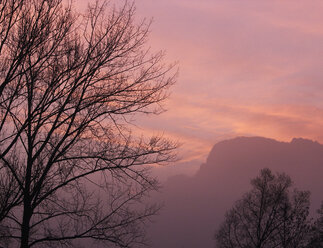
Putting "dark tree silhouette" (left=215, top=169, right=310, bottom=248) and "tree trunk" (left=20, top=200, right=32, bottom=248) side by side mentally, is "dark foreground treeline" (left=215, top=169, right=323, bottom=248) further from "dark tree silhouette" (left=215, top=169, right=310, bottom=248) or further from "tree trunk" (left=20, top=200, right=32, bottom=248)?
"tree trunk" (left=20, top=200, right=32, bottom=248)

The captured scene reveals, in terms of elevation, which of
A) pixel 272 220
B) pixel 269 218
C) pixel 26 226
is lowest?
pixel 26 226

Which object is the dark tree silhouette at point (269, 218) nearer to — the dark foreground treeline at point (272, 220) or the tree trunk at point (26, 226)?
the dark foreground treeline at point (272, 220)

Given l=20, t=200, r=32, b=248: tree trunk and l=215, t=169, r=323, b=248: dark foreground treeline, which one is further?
l=215, t=169, r=323, b=248: dark foreground treeline

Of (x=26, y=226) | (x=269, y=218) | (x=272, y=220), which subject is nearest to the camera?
(x=26, y=226)

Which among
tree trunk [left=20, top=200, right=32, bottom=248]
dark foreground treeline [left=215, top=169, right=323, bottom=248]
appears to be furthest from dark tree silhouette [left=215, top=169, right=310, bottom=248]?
tree trunk [left=20, top=200, right=32, bottom=248]

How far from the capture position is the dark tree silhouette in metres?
23.2

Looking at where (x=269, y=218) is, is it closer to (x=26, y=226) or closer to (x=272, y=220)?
(x=272, y=220)

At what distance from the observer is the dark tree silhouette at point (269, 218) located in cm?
2319

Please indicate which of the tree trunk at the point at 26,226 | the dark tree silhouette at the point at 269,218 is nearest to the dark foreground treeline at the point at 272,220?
the dark tree silhouette at the point at 269,218

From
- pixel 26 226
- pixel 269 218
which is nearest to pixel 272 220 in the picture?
pixel 269 218

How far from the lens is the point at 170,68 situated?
10.0 meters

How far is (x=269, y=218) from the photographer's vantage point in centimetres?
2350

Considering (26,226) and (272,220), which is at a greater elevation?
(272,220)

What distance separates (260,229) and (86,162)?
1711 cm
